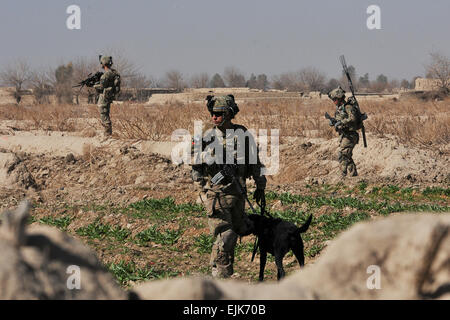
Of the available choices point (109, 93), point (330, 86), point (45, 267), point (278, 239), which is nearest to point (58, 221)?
point (278, 239)

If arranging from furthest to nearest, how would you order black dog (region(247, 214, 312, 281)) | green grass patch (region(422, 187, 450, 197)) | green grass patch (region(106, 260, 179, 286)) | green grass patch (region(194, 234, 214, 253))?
1. green grass patch (region(422, 187, 450, 197))
2. green grass patch (region(194, 234, 214, 253))
3. green grass patch (region(106, 260, 179, 286))
4. black dog (region(247, 214, 312, 281))

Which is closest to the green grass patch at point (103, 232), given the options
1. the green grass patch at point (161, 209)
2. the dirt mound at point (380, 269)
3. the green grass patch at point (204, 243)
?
the green grass patch at point (161, 209)

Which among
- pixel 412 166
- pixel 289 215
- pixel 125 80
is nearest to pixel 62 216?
pixel 289 215

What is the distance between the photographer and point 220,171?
21.7ft

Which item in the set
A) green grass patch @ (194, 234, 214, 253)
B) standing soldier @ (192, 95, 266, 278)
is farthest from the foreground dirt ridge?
green grass patch @ (194, 234, 214, 253)

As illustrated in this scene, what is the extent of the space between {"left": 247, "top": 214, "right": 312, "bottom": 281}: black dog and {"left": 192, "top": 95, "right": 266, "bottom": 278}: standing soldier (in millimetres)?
180

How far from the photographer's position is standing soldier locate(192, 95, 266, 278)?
6.64 metres

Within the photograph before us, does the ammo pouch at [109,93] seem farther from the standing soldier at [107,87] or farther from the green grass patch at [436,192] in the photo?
the green grass patch at [436,192]

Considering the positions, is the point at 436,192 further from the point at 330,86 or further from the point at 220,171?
the point at 330,86

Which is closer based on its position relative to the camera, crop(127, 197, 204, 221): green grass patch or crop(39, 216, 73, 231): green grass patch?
crop(39, 216, 73, 231): green grass patch

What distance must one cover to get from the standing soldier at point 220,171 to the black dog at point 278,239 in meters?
0.18

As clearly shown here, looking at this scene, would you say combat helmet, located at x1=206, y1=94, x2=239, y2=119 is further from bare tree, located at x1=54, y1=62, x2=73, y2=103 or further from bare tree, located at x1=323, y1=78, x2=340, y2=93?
bare tree, located at x1=323, y1=78, x2=340, y2=93
